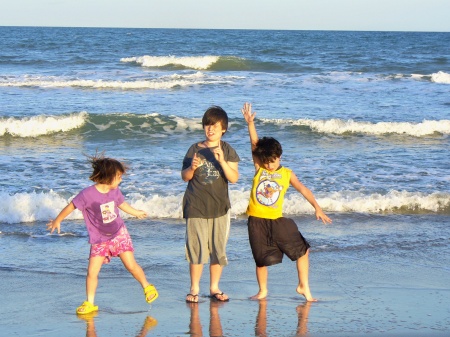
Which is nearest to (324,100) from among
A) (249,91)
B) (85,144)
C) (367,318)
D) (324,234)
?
(249,91)

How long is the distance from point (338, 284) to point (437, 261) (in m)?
1.27

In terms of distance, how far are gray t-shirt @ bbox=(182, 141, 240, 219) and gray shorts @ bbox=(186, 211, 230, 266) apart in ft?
0.18

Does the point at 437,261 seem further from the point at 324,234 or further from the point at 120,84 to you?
the point at 120,84

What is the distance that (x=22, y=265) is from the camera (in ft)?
20.6

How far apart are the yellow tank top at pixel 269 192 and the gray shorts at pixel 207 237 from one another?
24 cm

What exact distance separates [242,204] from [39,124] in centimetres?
826

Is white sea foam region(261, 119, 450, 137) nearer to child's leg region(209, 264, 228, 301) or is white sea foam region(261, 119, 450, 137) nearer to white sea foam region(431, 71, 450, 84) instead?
child's leg region(209, 264, 228, 301)

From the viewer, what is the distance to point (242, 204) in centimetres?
889

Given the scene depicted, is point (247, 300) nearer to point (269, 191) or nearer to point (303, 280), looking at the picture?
point (303, 280)

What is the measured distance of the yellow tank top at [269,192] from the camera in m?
5.15

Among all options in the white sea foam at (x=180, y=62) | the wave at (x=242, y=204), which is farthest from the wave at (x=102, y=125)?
the white sea foam at (x=180, y=62)

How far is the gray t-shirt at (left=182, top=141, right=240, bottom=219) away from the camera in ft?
16.6

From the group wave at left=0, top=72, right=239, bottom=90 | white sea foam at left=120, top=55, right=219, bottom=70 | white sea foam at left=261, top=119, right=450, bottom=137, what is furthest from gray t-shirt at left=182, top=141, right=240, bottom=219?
white sea foam at left=120, top=55, right=219, bottom=70

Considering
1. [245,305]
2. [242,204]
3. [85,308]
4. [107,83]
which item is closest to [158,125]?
[242,204]
